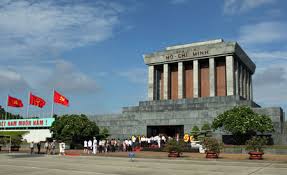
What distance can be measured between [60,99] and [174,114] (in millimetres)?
19589

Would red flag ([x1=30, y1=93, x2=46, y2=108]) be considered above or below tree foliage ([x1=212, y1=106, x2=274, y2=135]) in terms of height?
above

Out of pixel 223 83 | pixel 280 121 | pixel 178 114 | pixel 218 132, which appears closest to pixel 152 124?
pixel 178 114

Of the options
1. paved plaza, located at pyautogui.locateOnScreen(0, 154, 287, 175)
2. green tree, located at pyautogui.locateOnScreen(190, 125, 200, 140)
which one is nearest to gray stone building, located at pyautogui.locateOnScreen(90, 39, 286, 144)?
green tree, located at pyautogui.locateOnScreen(190, 125, 200, 140)

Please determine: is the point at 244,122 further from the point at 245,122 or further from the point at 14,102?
the point at 14,102

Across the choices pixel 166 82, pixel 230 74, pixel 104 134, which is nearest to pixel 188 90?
pixel 166 82

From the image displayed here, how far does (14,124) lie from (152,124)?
4433cm

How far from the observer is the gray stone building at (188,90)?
49406 millimetres

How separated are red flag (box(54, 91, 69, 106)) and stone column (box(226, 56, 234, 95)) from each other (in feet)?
88.5

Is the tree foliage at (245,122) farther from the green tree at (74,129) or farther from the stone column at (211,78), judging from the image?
the green tree at (74,129)

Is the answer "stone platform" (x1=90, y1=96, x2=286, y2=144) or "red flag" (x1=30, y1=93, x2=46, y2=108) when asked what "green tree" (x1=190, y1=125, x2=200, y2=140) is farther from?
"red flag" (x1=30, y1=93, x2=46, y2=108)

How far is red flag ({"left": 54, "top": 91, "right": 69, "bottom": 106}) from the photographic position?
182 ft

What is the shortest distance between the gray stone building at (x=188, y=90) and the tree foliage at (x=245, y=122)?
4.83 meters

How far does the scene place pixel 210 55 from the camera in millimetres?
55625

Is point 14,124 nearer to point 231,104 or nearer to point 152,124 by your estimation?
point 152,124
